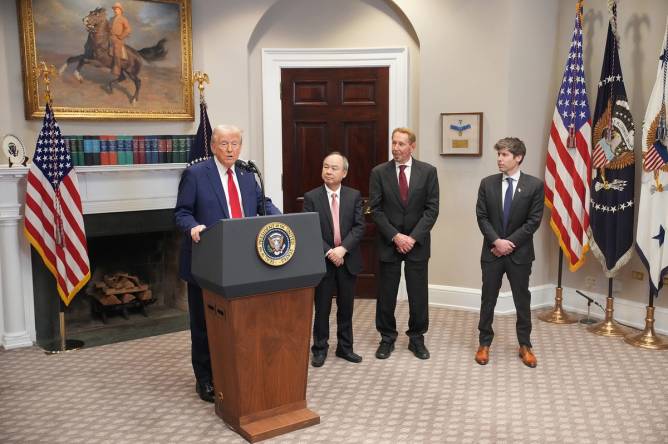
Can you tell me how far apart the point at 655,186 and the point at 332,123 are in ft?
9.37

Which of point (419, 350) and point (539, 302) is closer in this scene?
point (419, 350)

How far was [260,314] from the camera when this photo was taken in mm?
3342

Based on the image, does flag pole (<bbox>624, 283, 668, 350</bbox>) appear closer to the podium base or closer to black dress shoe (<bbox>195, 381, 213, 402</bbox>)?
the podium base

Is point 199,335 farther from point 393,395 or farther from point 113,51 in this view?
point 113,51

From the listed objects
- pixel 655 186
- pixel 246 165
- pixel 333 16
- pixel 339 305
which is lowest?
pixel 339 305

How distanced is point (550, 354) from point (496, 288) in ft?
2.24

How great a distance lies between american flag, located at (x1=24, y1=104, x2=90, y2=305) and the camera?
4.87 meters

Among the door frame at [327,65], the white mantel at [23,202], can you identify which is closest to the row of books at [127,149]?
the white mantel at [23,202]

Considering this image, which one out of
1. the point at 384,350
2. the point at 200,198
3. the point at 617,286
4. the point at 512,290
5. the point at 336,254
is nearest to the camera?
the point at 200,198

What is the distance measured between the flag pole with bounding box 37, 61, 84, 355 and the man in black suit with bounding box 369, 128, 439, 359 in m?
2.33

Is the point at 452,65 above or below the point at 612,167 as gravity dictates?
above

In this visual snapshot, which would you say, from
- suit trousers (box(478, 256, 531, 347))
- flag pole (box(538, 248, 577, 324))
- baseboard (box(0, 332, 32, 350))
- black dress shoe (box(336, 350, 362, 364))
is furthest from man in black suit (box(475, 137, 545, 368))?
baseboard (box(0, 332, 32, 350))

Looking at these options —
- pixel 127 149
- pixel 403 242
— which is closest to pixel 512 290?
pixel 403 242

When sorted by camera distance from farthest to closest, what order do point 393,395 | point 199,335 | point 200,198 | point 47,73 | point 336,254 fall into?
1. point 47,73
2. point 336,254
3. point 393,395
4. point 199,335
5. point 200,198
